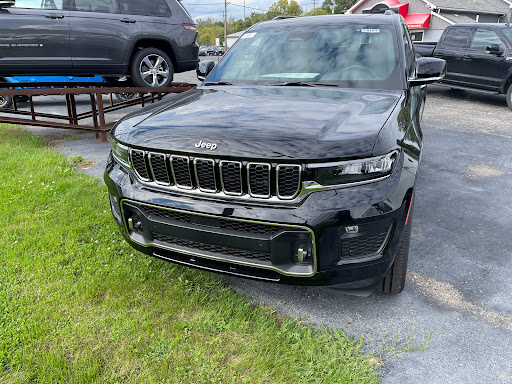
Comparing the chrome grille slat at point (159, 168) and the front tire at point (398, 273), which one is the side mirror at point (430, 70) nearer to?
the front tire at point (398, 273)

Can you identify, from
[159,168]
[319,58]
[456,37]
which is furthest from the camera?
[456,37]

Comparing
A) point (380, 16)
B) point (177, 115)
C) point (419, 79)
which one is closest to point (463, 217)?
point (419, 79)

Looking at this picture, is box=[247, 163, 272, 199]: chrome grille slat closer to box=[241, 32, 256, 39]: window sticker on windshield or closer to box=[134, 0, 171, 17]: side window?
box=[241, 32, 256, 39]: window sticker on windshield

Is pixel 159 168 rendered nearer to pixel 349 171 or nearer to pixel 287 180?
pixel 287 180

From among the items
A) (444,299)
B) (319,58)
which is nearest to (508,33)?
(319,58)

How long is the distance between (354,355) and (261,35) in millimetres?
2955

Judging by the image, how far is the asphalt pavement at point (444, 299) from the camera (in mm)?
2262

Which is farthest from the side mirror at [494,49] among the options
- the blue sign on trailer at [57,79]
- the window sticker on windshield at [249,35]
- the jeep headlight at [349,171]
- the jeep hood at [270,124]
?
the jeep headlight at [349,171]

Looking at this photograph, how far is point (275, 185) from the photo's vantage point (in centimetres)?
210

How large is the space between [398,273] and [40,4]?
6286 mm

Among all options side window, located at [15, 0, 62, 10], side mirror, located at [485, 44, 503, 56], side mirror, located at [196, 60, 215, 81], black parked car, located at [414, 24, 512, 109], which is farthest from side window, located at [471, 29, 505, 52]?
side window, located at [15, 0, 62, 10]

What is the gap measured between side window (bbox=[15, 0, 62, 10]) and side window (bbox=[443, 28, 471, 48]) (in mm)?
9265

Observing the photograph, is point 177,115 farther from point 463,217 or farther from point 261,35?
point 463,217

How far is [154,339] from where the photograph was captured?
7.81ft
